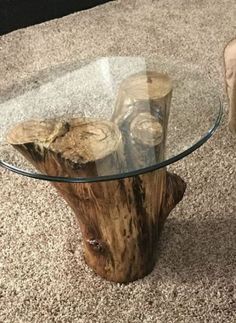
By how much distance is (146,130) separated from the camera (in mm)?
1202

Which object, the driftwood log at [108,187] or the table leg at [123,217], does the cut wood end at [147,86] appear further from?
the table leg at [123,217]

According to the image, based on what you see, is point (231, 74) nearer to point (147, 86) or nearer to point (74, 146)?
point (147, 86)

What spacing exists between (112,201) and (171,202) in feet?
0.71

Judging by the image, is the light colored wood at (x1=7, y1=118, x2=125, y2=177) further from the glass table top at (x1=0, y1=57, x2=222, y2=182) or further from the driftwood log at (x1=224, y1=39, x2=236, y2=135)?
the driftwood log at (x1=224, y1=39, x2=236, y2=135)

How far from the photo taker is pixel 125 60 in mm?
1568

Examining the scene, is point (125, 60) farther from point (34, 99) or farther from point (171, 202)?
point (171, 202)

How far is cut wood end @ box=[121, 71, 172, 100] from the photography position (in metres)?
1.31

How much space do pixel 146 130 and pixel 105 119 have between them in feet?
0.33

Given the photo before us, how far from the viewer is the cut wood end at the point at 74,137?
110 centimetres

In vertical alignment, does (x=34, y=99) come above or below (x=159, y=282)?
above

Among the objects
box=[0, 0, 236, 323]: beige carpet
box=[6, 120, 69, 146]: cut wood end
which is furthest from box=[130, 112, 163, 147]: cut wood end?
box=[0, 0, 236, 323]: beige carpet

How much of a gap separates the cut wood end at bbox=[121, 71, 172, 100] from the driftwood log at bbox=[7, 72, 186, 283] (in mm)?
72

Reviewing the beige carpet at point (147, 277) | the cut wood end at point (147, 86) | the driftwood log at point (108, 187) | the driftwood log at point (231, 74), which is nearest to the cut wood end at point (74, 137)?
the driftwood log at point (108, 187)

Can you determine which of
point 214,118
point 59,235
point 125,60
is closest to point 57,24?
point 125,60
